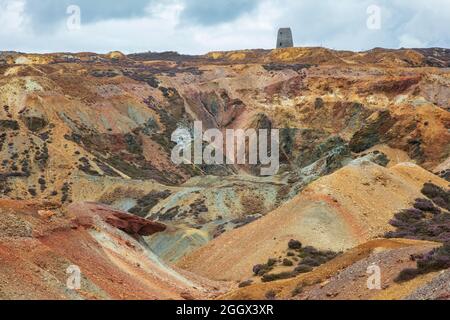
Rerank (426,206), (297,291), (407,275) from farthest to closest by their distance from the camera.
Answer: (426,206) < (297,291) < (407,275)

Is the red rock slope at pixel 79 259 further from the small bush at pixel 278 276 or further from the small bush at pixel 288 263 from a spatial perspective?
the small bush at pixel 288 263

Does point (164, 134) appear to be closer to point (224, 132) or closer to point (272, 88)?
point (224, 132)

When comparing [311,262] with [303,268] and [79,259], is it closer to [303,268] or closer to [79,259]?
[303,268]

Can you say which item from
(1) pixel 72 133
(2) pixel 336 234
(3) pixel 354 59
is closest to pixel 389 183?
(2) pixel 336 234

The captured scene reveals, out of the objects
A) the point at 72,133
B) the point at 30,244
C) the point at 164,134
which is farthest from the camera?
the point at 164,134

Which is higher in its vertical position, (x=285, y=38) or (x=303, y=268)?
(x=285, y=38)

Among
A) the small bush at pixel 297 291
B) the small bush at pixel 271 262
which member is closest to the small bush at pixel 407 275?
the small bush at pixel 297 291

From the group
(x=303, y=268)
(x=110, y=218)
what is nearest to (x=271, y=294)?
(x=303, y=268)

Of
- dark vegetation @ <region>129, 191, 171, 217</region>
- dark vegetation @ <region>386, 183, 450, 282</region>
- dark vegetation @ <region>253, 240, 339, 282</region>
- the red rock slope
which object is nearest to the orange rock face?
the red rock slope

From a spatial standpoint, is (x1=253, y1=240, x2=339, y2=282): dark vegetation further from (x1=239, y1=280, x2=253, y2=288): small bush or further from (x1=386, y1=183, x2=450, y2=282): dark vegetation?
(x1=386, y1=183, x2=450, y2=282): dark vegetation
